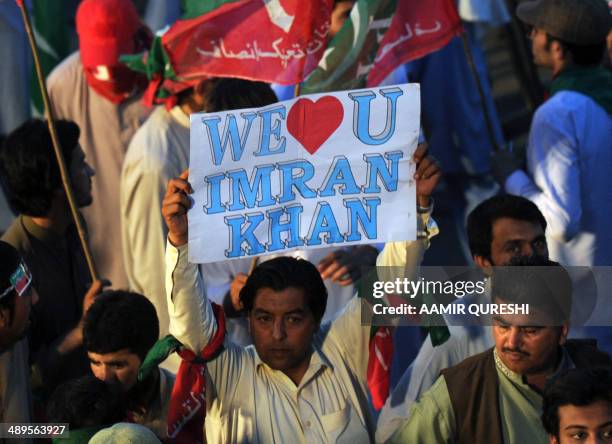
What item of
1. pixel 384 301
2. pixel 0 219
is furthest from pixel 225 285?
pixel 0 219

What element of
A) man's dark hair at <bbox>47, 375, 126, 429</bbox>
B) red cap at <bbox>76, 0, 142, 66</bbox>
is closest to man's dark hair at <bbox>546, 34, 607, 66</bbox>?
red cap at <bbox>76, 0, 142, 66</bbox>

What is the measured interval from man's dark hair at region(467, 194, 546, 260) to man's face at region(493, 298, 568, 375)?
35.3 inches

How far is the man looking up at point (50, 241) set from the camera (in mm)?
6246

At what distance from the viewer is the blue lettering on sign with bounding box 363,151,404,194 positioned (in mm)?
5484

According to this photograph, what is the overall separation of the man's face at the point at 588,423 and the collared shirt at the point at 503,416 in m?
0.32

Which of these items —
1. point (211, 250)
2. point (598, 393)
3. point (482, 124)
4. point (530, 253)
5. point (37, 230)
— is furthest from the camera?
point (482, 124)

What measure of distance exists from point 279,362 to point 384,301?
446 millimetres

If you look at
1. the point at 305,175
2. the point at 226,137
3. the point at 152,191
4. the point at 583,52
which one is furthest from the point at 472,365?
the point at 152,191

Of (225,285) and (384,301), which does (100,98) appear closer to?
(225,285)

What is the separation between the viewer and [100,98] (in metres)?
8.29

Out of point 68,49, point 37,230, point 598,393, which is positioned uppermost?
point 68,49

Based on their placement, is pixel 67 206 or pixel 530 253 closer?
pixel 530 253

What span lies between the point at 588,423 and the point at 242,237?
1359 mm

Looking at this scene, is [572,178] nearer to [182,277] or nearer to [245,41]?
[245,41]
